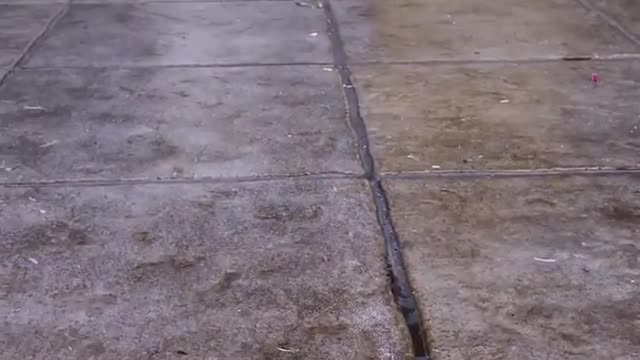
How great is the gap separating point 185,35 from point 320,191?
2.60 meters

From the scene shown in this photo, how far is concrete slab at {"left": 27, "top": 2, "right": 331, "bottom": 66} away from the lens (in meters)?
5.65

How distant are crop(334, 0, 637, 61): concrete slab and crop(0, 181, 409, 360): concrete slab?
211cm

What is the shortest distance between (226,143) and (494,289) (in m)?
1.68

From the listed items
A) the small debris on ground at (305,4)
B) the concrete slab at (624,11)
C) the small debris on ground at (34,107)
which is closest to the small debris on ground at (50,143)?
the small debris on ground at (34,107)

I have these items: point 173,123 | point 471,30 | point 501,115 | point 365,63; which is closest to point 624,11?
point 471,30

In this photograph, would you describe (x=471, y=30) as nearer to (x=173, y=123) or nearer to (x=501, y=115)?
(x=501, y=115)

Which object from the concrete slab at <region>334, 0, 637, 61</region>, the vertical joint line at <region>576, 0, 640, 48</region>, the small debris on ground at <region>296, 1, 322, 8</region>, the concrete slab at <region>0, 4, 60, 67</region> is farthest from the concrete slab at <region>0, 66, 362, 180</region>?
the vertical joint line at <region>576, 0, 640, 48</region>

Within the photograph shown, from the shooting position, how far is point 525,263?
3.30m

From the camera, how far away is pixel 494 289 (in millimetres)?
3139

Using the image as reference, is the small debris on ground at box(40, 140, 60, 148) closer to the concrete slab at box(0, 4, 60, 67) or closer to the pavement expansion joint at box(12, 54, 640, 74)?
the pavement expansion joint at box(12, 54, 640, 74)

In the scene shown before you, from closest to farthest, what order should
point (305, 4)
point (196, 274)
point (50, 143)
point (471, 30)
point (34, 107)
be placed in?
point (196, 274) → point (50, 143) → point (34, 107) → point (471, 30) → point (305, 4)

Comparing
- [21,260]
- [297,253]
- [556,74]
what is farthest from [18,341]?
[556,74]

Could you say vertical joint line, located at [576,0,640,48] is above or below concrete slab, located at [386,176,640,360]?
below

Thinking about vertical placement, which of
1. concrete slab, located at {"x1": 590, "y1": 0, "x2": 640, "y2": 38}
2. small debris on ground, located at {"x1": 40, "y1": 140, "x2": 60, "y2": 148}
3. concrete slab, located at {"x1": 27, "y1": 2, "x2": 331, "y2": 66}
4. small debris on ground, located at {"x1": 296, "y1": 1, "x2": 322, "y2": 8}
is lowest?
concrete slab, located at {"x1": 590, "y1": 0, "x2": 640, "y2": 38}
